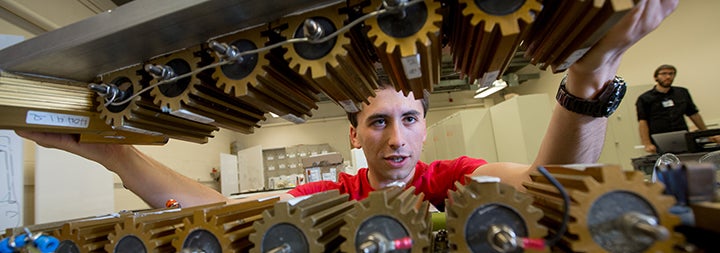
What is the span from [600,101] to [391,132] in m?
0.74

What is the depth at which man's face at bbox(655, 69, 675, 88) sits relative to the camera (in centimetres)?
341

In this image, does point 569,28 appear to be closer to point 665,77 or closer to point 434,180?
point 434,180

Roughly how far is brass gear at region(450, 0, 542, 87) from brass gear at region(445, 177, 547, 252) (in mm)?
251

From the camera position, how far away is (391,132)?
1.38 metres

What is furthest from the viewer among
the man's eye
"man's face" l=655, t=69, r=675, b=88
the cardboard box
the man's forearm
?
the cardboard box

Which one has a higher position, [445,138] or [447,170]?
[445,138]

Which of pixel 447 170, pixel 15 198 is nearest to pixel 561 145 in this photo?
pixel 447 170

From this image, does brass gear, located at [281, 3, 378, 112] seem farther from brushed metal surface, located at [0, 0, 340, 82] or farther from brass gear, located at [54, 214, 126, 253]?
brass gear, located at [54, 214, 126, 253]

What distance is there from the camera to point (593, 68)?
0.70 metres

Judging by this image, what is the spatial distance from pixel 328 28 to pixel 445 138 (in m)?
5.74

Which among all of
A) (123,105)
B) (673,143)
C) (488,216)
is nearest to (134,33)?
(123,105)

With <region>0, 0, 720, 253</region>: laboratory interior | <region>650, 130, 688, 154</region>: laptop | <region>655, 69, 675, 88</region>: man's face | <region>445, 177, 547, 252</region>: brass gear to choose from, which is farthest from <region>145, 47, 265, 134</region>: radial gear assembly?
<region>655, 69, 675, 88</region>: man's face

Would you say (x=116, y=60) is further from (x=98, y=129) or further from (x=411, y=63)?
(x=411, y=63)

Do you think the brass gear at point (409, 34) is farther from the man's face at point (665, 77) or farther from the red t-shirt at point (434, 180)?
the man's face at point (665, 77)
